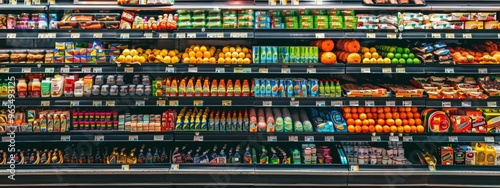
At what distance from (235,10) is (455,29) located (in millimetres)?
2051

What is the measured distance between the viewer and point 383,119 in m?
3.75

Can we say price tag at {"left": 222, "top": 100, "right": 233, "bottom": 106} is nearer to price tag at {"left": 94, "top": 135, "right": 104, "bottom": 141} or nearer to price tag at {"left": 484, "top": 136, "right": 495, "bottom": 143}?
price tag at {"left": 94, "top": 135, "right": 104, "bottom": 141}

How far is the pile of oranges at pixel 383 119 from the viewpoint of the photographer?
3.67 meters

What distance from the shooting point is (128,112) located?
159 inches

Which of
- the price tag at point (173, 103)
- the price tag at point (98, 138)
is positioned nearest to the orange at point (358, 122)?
the price tag at point (173, 103)

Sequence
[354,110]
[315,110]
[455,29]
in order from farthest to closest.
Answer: [315,110] → [354,110] → [455,29]

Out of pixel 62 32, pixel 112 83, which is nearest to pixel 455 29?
pixel 112 83

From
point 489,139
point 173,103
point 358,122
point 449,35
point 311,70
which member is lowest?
point 489,139

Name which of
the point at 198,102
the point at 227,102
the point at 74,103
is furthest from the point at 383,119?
the point at 74,103

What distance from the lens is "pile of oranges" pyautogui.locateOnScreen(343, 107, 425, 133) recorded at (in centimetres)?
367

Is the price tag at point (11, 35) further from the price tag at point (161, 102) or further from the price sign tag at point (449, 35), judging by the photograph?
the price sign tag at point (449, 35)

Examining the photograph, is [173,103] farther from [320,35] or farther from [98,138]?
[320,35]
